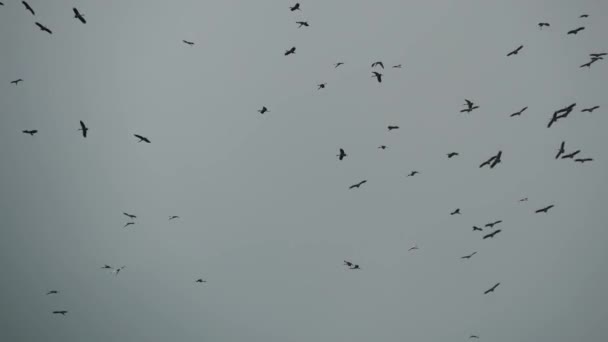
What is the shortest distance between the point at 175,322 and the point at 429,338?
98.7 metres

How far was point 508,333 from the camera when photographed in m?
169

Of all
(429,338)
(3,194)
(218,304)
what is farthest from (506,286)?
(3,194)

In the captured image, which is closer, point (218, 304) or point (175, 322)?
point (175, 322)

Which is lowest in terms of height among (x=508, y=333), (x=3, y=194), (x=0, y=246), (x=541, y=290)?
(x=508, y=333)

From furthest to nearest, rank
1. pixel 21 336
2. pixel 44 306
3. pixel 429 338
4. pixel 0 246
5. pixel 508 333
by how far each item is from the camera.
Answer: pixel 429 338, pixel 508 333, pixel 0 246, pixel 44 306, pixel 21 336

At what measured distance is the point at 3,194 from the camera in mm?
193375

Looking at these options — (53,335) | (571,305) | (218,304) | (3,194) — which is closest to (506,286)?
(571,305)

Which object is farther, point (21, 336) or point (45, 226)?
point (45, 226)

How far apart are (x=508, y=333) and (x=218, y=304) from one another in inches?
4581

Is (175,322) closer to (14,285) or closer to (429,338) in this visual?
(14,285)

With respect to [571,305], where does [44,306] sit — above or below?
above

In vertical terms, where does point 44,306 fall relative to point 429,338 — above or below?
above

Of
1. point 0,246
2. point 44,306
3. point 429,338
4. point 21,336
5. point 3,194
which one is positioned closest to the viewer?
point 21,336

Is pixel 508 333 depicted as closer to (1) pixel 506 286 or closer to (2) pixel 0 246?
(1) pixel 506 286
